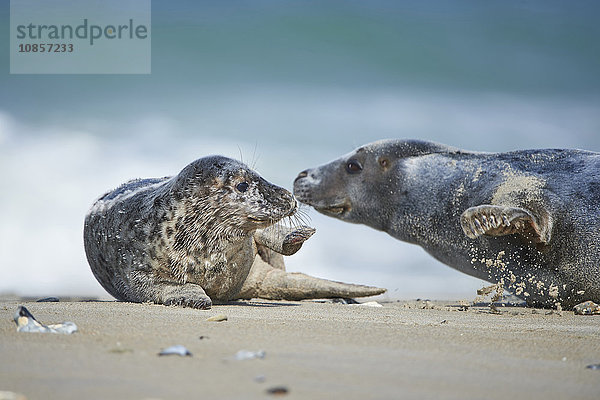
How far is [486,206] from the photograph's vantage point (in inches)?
234

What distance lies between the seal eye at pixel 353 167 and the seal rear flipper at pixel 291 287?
2038 mm

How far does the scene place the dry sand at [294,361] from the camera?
6.27 ft

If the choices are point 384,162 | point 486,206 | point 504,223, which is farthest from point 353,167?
point 504,223

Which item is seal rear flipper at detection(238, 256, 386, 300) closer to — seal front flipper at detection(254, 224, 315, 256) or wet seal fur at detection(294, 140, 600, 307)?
seal front flipper at detection(254, 224, 315, 256)

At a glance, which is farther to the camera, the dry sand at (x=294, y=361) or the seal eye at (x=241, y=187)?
the seal eye at (x=241, y=187)

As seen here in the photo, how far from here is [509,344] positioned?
10.3 feet

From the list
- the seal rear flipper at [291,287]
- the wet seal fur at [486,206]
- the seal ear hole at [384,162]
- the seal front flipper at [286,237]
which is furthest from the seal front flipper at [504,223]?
the seal ear hole at [384,162]

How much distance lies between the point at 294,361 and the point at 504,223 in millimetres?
4044

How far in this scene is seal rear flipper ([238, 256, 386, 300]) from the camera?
6582 mm

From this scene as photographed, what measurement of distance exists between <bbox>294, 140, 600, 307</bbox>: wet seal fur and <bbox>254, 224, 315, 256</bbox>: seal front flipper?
59.2 inches

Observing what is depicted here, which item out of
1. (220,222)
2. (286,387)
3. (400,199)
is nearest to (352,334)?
(286,387)

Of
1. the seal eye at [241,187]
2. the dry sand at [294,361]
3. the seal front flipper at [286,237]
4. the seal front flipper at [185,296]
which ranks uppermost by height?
the seal eye at [241,187]

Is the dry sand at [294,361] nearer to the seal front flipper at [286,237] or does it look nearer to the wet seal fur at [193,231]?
the wet seal fur at [193,231]

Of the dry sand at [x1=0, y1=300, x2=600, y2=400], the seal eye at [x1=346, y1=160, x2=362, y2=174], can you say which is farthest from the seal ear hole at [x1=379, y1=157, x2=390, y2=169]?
the dry sand at [x1=0, y1=300, x2=600, y2=400]
